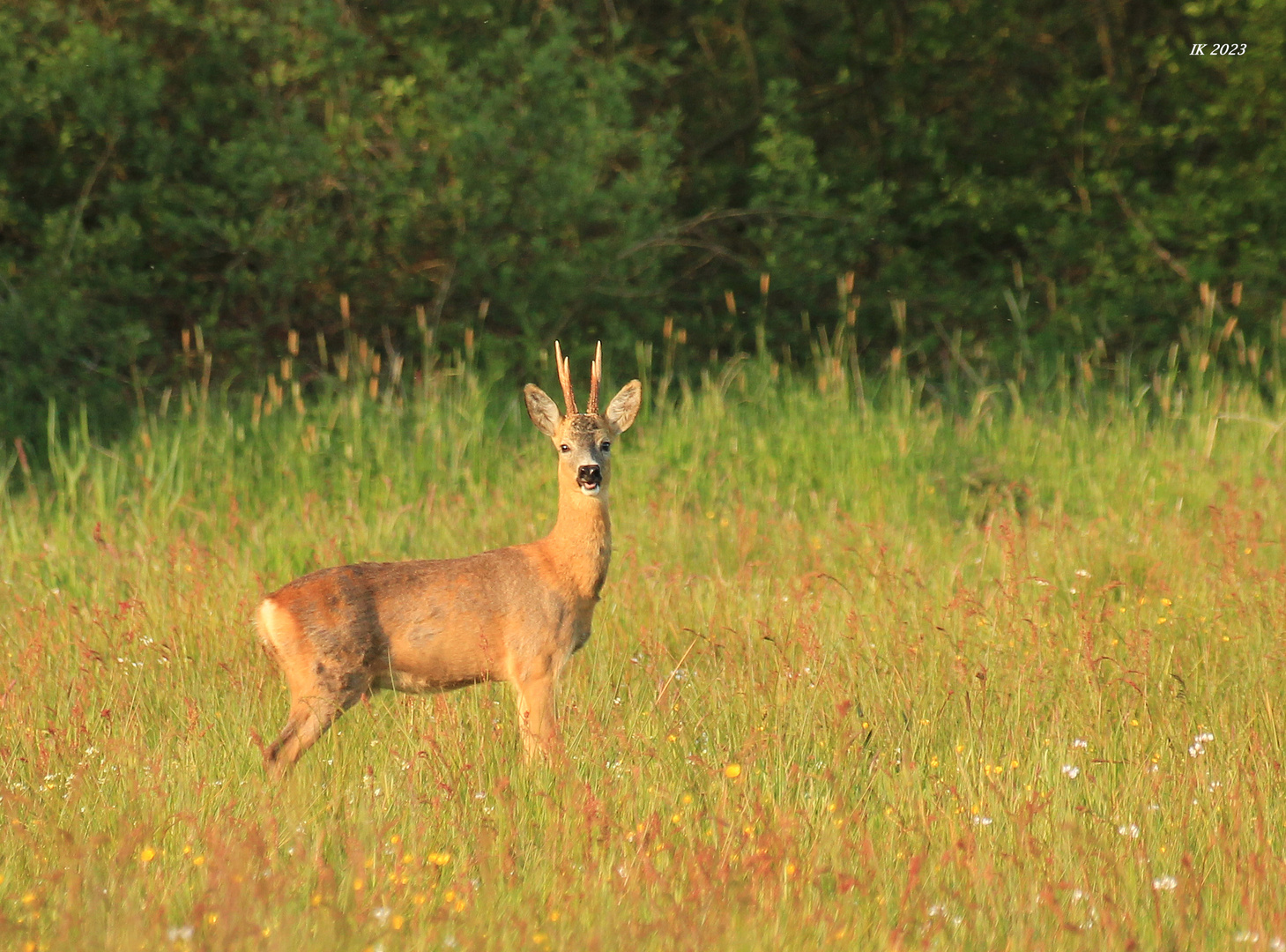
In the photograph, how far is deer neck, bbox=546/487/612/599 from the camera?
5555mm

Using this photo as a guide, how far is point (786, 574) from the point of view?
734 centimetres

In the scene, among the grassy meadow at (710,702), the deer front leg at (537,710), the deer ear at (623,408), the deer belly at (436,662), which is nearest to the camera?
the grassy meadow at (710,702)

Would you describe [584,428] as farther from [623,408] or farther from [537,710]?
[537,710]

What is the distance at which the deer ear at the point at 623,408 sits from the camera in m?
5.91

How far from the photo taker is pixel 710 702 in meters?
5.40

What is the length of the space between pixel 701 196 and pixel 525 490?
293 inches

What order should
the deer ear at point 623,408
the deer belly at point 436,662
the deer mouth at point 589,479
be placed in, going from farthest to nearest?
the deer ear at point 623,408 < the deer mouth at point 589,479 < the deer belly at point 436,662

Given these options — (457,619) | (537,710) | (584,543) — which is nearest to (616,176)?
(584,543)

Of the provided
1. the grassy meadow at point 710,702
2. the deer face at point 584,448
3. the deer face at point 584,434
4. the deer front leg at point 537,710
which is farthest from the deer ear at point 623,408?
the deer front leg at point 537,710

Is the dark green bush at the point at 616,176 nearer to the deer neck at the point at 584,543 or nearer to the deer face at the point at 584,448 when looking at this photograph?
the deer face at the point at 584,448

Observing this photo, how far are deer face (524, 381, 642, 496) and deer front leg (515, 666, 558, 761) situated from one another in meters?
0.68

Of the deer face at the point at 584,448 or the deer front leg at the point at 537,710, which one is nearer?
the deer front leg at the point at 537,710

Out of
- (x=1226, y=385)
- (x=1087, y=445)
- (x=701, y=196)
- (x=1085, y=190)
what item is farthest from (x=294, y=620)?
(x=1085, y=190)

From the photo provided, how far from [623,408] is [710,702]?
121 cm
